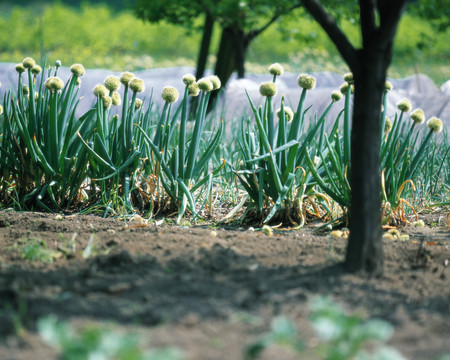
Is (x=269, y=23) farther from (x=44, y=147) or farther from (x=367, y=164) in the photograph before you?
(x=367, y=164)

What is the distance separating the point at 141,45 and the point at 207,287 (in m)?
14.4

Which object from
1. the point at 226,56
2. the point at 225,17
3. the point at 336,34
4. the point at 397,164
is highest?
the point at 225,17

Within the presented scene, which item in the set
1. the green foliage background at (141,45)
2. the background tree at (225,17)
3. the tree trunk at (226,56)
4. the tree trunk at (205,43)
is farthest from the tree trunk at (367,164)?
the green foliage background at (141,45)

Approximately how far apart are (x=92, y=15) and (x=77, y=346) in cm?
1654

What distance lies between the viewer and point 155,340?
124 centimetres

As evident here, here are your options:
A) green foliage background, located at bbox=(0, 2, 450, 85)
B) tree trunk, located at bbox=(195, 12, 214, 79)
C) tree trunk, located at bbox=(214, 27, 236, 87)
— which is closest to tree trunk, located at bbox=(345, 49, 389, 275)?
tree trunk, located at bbox=(195, 12, 214, 79)

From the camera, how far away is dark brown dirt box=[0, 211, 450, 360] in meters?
1.29

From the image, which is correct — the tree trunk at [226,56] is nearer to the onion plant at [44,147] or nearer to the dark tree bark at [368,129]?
the onion plant at [44,147]

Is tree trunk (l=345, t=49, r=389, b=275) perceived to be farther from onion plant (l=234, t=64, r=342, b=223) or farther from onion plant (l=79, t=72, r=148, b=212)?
onion plant (l=79, t=72, r=148, b=212)

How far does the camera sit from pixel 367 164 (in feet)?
5.52

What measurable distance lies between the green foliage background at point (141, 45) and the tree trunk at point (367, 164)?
11.1 meters

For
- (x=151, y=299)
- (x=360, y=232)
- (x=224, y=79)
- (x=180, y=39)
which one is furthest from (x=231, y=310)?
(x=180, y=39)

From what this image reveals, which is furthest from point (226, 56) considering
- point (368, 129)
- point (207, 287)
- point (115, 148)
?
point (207, 287)

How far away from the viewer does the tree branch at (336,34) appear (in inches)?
68.0
